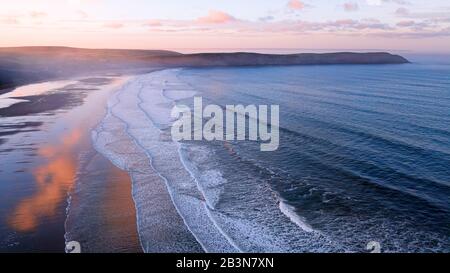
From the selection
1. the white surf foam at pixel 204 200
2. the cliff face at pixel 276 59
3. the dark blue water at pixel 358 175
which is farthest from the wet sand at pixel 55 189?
the cliff face at pixel 276 59

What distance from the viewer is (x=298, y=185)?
16453mm

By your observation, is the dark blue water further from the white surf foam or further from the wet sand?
the wet sand

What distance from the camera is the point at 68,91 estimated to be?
49.4 m

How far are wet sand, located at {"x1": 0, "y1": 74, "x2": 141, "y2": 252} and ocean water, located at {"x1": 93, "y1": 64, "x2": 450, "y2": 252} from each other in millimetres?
741

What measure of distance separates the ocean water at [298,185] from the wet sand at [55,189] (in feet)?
2.43

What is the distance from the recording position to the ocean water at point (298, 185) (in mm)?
12172

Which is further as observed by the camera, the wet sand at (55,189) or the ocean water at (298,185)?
the ocean water at (298,185)

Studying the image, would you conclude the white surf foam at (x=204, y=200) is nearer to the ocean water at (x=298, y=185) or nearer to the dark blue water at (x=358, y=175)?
the ocean water at (x=298, y=185)

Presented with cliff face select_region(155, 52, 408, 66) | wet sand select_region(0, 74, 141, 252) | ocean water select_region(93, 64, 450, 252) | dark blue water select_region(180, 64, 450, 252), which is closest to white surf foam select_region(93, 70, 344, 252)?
ocean water select_region(93, 64, 450, 252)

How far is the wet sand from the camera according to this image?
11.7m

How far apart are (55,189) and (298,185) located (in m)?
9.98

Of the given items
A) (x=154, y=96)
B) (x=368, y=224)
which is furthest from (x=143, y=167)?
(x=154, y=96)

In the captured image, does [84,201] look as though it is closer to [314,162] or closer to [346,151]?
[314,162]

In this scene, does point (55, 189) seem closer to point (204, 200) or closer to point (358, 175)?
point (204, 200)
